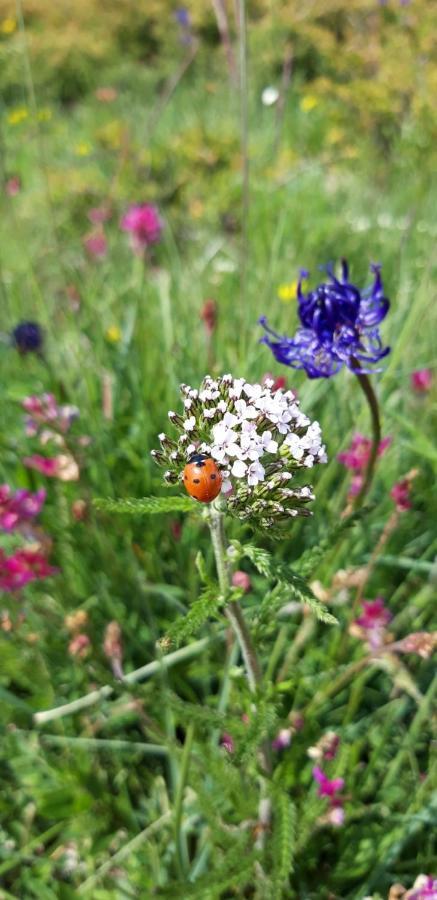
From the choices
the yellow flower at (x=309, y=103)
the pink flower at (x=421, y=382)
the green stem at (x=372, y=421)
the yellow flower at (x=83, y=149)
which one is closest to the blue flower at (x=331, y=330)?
the green stem at (x=372, y=421)

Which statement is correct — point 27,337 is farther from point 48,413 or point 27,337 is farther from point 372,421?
point 372,421

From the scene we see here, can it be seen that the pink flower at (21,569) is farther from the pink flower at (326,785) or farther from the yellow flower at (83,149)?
A: the yellow flower at (83,149)

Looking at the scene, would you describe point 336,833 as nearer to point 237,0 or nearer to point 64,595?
point 64,595

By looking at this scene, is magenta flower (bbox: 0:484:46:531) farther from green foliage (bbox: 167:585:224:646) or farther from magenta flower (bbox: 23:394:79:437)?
green foliage (bbox: 167:585:224:646)

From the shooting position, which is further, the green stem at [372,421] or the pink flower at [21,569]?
the pink flower at [21,569]

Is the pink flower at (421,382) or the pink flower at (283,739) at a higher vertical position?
the pink flower at (421,382)

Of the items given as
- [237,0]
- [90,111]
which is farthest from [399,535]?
[90,111]
